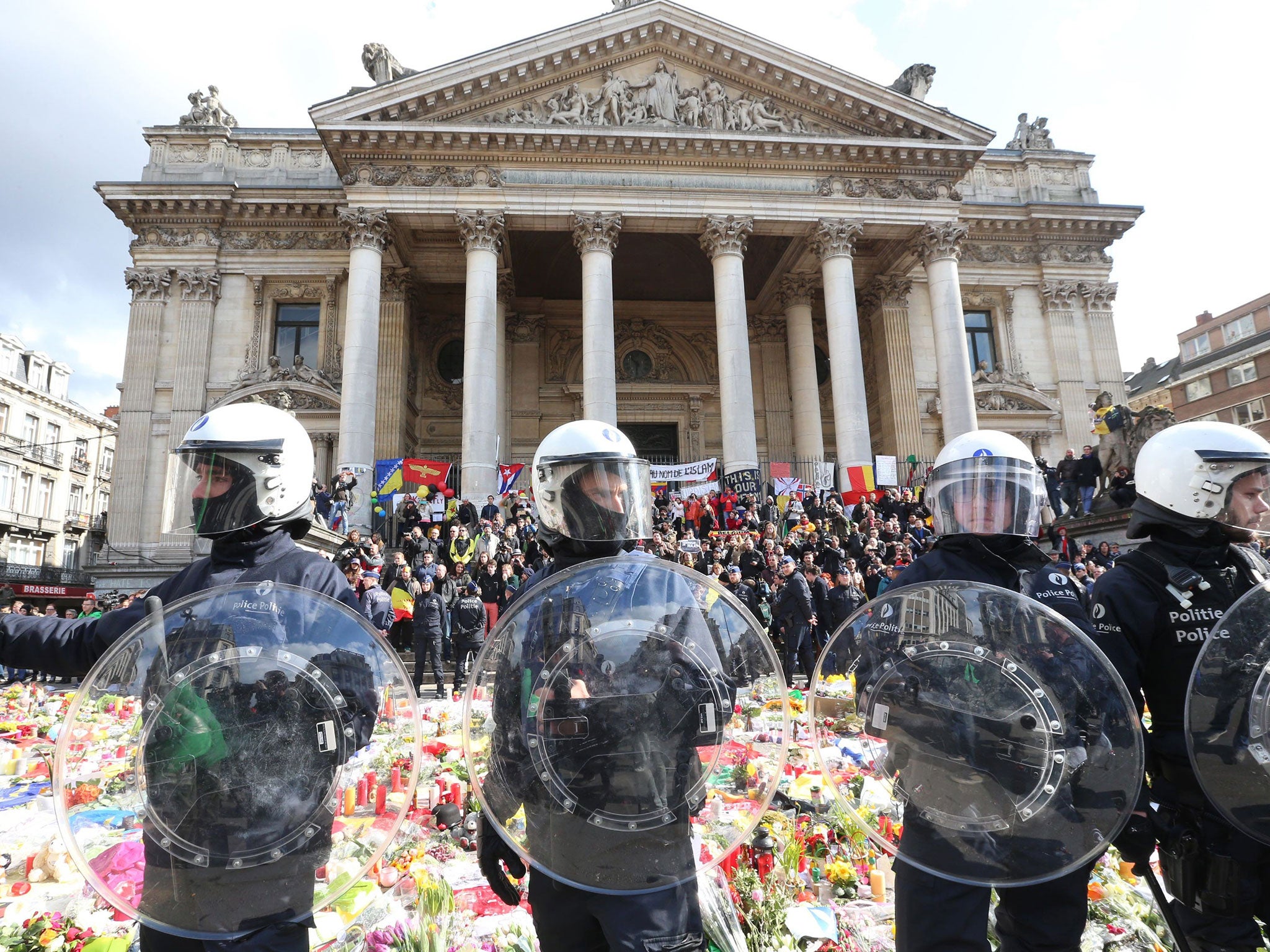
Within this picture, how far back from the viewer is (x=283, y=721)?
191cm

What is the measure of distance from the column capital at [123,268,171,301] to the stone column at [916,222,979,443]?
22680 mm

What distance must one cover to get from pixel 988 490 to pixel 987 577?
1.15 ft

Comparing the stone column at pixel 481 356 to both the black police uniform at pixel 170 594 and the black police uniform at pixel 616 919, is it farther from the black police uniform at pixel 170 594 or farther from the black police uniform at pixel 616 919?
the black police uniform at pixel 616 919

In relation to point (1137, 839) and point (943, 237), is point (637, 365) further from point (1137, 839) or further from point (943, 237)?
point (1137, 839)

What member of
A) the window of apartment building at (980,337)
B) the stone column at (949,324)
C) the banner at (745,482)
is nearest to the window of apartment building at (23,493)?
the banner at (745,482)

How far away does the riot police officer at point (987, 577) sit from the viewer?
7.48 ft

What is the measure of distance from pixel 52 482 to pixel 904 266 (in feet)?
159

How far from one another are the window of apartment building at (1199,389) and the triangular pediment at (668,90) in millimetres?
37057

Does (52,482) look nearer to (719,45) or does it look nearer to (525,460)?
(525,460)

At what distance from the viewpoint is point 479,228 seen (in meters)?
19.9

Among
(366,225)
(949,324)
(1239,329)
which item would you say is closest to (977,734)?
(366,225)

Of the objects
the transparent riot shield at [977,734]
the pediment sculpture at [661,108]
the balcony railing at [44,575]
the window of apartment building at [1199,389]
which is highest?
the pediment sculpture at [661,108]

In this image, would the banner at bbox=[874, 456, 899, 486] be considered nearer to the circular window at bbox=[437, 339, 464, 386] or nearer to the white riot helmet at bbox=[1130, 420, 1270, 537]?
the circular window at bbox=[437, 339, 464, 386]

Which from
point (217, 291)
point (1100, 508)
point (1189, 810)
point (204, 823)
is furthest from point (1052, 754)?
point (217, 291)
